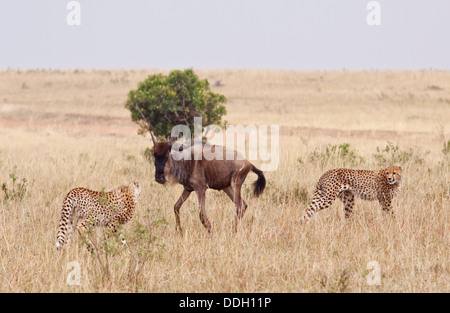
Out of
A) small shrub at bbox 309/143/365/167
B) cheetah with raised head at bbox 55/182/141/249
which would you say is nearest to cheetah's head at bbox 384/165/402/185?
cheetah with raised head at bbox 55/182/141/249

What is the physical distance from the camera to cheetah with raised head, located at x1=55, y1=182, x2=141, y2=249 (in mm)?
6750

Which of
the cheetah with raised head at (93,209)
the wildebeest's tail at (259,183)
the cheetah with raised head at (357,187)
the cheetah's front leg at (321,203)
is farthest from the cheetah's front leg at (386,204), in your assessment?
the cheetah with raised head at (93,209)

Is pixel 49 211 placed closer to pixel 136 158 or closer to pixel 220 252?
pixel 220 252

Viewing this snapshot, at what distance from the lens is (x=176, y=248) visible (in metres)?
6.59

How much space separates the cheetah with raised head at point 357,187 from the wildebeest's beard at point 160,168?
2073mm

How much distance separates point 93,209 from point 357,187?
12.2 feet

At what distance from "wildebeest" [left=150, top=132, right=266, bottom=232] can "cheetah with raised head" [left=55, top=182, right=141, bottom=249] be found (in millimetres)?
614

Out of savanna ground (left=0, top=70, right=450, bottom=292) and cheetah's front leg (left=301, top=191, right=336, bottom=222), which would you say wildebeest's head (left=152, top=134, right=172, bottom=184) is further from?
cheetah's front leg (left=301, top=191, right=336, bottom=222)

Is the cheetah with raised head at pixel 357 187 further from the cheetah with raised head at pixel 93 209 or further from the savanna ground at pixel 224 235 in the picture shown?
the cheetah with raised head at pixel 93 209

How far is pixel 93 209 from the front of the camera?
6.89m

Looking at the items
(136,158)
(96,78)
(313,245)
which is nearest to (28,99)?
(96,78)

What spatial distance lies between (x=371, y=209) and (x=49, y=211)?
4.84 meters

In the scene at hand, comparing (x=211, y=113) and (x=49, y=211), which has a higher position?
(x=211, y=113)

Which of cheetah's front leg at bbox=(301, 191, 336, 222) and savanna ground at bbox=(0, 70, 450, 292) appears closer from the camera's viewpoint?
savanna ground at bbox=(0, 70, 450, 292)
